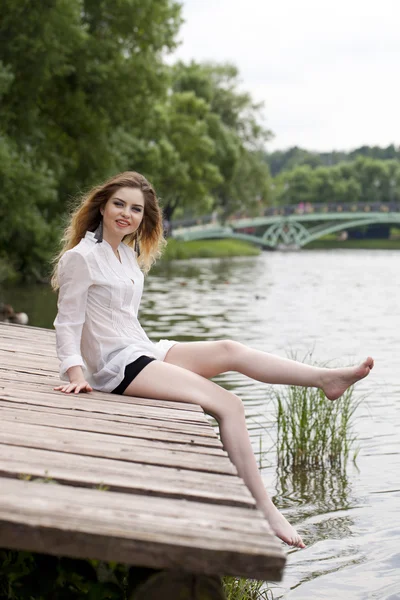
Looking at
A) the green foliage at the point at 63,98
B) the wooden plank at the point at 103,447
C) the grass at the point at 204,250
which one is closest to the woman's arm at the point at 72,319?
the wooden plank at the point at 103,447

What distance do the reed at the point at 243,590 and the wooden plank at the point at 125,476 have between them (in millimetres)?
862

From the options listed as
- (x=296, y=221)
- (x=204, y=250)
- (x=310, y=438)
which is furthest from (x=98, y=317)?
(x=296, y=221)

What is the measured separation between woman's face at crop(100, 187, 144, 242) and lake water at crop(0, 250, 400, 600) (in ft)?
4.90

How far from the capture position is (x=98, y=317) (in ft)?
12.6

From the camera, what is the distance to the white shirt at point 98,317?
3729 mm

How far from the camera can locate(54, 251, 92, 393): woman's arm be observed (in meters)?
3.71

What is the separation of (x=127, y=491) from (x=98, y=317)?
5.18ft

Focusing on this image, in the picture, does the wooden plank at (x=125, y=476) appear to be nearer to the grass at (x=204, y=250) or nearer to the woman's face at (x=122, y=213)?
the woman's face at (x=122, y=213)

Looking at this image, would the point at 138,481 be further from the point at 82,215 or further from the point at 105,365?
the point at 82,215

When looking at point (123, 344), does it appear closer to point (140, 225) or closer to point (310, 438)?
point (140, 225)

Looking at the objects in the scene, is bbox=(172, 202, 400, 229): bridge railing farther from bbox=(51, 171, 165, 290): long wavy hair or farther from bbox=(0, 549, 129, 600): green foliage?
bbox=(0, 549, 129, 600): green foliage

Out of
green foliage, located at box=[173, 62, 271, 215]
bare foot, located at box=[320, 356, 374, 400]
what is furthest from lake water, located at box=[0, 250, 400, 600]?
green foliage, located at box=[173, 62, 271, 215]

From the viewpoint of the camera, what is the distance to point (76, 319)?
374 centimetres

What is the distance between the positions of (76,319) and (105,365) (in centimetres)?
22
